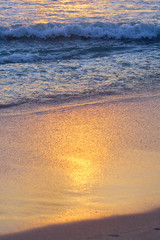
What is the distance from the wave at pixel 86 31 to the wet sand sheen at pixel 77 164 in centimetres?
626

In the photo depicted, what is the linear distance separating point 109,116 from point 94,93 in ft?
3.33

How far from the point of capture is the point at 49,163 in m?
2.98

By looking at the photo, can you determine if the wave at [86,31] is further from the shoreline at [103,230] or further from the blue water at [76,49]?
the shoreline at [103,230]

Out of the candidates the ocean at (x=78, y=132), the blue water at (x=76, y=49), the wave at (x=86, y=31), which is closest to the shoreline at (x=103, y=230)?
the ocean at (x=78, y=132)

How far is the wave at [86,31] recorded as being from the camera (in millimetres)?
10117

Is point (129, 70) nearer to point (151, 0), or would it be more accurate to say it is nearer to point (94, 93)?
point (94, 93)

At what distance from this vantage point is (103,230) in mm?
2080

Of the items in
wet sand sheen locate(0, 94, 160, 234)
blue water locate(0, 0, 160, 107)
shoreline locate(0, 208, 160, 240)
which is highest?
blue water locate(0, 0, 160, 107)

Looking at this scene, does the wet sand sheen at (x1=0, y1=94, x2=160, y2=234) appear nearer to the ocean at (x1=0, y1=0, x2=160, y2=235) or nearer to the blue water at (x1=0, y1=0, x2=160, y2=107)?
the ocean at (x1=0, y1=0, x2=160, y2=235)

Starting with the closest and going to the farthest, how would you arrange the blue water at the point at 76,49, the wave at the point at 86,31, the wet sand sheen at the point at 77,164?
the wet sand sheen at the point at 77,164
the blue water at the point at 76,49
the wave at the point at 86,31

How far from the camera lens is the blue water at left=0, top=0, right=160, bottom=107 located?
5.29 m

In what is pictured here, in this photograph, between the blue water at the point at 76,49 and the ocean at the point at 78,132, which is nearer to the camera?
the ocean at the point at 78,132

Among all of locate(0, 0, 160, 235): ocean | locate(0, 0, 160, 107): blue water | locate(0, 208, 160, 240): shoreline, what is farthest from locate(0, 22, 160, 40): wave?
locate(0, 208, 160, 240): shoreline

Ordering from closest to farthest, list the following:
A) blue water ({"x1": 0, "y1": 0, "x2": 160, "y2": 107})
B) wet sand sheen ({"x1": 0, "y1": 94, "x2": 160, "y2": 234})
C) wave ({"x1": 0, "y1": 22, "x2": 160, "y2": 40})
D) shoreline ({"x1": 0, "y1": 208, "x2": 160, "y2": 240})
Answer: shoreline ({"x1": 0, "y1": 208, "x2": 160, "y2": 240}), wet sand sheen ({"x1": 0, "y1": 94, "x2": 160, "y2": 234}), blue water ({"x1": 0, "y1": 0, "x2": 160, "y2": 107}), wave ({"x1": 0, "y1": 22, "x2": 160, "y2": 40})
